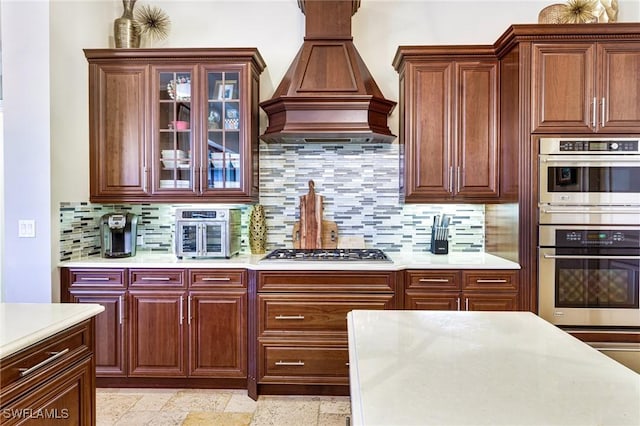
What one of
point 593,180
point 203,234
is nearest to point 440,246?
point 593,180

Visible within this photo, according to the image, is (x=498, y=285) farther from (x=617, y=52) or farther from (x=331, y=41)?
(x=331, y=41)

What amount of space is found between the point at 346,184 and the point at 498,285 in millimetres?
1376

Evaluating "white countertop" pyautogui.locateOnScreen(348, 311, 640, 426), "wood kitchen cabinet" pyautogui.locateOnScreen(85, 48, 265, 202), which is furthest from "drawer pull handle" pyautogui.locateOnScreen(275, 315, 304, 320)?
"white countertop" pyautogui.locateOnScreen(348, 311, 640, 426)

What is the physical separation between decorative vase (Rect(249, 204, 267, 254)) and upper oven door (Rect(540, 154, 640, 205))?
205cm

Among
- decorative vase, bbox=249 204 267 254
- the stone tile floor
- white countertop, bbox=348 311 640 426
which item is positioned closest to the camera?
white countertop, bbox=348 311 640 426

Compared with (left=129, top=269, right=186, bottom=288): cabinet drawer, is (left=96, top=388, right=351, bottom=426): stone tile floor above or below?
below

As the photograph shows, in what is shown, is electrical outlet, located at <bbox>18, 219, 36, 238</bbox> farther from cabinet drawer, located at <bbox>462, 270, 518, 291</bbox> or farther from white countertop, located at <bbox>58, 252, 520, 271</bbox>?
cabinet drawer, located at <bbox>462, 270, 518, 291</bbox>

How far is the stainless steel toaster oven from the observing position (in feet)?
9.80

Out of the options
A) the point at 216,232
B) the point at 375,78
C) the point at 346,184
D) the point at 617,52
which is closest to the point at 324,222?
the point at 346,184

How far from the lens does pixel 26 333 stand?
125 cm

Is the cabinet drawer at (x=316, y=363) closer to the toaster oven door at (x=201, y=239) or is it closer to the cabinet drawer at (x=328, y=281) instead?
the cabinet drawer at (x=328, y=281)

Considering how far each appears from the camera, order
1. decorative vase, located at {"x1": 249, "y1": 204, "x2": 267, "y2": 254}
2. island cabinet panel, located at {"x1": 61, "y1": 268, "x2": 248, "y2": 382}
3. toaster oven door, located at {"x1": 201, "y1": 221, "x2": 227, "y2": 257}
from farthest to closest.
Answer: decorative vase, located at {"x1": 249, "y1": 204, "x2": 267, "y2": 254}, toaster oven door, located at {"x1": 201, "y1": 221, "x2": 227, "y2": 257}, island cabinet panel, located at {"x1": 61, "y1": 268, "x2": 248, "y2": 382}

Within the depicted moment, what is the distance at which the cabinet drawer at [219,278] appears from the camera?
2.81m

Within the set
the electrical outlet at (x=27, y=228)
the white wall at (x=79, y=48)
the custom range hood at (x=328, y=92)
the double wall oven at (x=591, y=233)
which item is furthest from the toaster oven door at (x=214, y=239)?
the double wall oven at (x=591, y=233)
